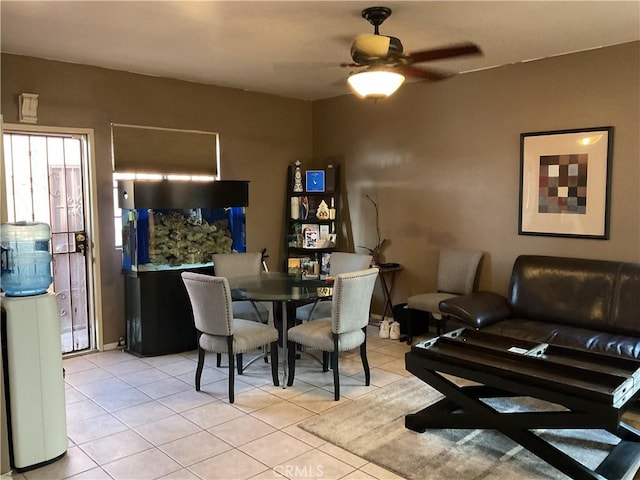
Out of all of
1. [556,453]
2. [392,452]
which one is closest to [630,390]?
[556,453]

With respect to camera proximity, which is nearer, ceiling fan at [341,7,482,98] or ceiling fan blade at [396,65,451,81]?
ceiling fan at [341,7,482,98]

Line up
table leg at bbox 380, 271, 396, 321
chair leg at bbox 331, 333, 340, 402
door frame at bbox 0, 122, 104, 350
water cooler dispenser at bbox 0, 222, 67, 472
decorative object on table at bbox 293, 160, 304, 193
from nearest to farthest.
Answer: water cooler dispenser at bbox 0, 222, 67, 472, chair leg at bbox 331, 333, 340, 402, door frame at bbox 0, 122, 104, 350, table leg at bbox 380, 271, 396, 321, decorative object on table at bbox 293, 160, 304, 193

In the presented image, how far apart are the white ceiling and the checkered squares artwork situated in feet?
2.94

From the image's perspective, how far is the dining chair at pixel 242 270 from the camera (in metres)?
4.63

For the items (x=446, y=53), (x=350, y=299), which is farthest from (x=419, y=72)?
(x=350, y=299)

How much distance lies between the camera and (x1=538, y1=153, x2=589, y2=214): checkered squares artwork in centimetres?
435

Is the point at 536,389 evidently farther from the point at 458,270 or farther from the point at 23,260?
the point at 23,260

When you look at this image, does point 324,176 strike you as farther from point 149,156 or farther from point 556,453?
point 556,453

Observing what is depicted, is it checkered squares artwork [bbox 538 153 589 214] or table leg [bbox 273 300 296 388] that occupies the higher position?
checkered squares artwork [bbox 538 153 589 214]

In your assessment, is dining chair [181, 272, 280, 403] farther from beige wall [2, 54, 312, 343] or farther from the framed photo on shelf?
the framed photo on shelf

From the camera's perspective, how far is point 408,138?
5.57m

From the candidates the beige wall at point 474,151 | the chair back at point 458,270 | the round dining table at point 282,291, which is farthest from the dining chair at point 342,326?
the beige wall at point 474,151

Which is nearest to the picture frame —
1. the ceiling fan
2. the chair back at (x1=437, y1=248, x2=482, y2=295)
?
the chair back at (x1=437, y1=248, x2=482, y2=295)

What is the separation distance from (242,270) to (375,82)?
2492mm
